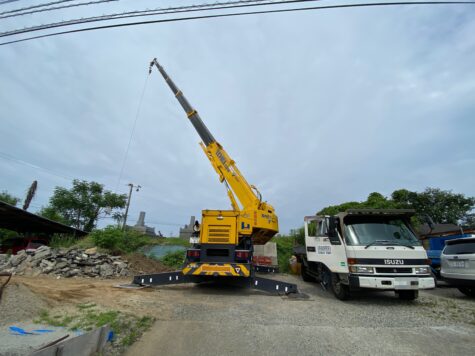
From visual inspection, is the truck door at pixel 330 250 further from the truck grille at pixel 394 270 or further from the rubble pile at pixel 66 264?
the rubble pile at pixel 66 264

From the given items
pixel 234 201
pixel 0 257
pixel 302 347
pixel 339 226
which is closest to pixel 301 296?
pixel 339 226

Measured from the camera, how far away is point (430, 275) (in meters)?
6.40

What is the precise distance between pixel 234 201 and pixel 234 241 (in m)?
2.65

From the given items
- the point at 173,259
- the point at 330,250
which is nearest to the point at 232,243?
the point at 330,250

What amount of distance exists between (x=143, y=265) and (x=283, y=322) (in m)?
10.4

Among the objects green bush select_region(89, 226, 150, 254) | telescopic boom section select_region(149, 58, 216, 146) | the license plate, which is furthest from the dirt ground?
green bush select_region(89, 226, 150, 254)

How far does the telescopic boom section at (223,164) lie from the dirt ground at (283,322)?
3896 millimetres

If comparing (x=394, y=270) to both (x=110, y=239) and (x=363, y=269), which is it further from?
(x=110, y=239)

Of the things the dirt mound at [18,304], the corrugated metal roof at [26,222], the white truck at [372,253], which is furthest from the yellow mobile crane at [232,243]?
the corrugated metal roof at [26,222]

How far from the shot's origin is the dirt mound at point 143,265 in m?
13.1

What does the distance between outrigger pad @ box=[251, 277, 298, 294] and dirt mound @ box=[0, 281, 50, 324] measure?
5282 mm

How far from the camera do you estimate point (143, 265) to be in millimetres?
13578

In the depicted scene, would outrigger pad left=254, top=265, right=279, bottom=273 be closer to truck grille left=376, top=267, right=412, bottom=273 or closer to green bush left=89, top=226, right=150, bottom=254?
truck grille left=376, top=267, right=412, bottom=273

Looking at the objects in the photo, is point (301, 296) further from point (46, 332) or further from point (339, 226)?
point (46, 332)
